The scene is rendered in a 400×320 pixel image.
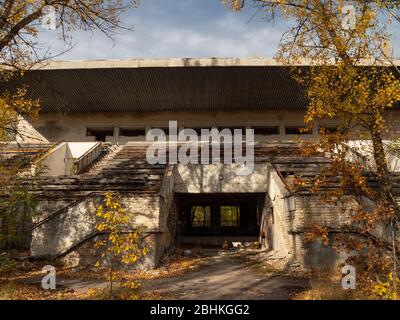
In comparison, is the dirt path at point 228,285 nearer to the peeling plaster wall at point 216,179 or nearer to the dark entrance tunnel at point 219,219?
the peeling plaster wall at point 216,179

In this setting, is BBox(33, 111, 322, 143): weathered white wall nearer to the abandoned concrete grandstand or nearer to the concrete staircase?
the abandoned concrete grandstand

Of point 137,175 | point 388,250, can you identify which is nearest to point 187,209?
point 137,175

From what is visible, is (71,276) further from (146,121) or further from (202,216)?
(146,121)

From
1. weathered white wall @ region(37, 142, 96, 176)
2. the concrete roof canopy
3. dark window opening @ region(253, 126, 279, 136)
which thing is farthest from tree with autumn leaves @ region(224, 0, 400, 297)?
dark window opening @ region(253, 126, 279, 136)

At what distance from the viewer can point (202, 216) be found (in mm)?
21516

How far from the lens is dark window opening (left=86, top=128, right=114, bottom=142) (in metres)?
23.9

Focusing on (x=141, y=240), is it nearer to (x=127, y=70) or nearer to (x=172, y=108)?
(x=127, y=70)

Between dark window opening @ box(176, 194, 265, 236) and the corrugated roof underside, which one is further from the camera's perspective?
the corrugated roof underside

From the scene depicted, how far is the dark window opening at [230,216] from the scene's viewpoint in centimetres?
2033

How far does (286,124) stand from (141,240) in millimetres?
16237

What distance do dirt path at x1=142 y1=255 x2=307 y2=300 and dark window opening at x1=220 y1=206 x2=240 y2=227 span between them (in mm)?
9919

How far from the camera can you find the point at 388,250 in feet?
29.7

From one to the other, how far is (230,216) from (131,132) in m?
10.2

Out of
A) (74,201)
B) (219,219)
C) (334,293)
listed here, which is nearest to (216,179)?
(74,201)
